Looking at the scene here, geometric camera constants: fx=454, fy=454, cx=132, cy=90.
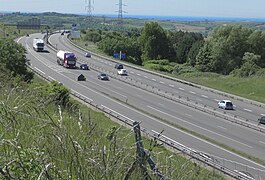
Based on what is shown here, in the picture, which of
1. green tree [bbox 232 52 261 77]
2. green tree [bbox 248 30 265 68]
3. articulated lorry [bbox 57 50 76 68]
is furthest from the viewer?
green tree [bbox 248 30 265 68]

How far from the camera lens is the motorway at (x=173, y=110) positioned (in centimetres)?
2288

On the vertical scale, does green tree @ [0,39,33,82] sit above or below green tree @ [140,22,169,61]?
above

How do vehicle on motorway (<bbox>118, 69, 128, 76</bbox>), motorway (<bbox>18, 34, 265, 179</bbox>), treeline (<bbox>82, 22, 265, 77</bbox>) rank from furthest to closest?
treeline (<bbox>82, 22, 265, 77</bbox>), vehicle on motorway (<bbox>118, 69, 128, 76</bbox>), motorway (<bbox>18, 34, 265, 179</bbox>)

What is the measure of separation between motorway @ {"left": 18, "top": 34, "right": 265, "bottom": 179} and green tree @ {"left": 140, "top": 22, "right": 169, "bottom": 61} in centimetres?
3000

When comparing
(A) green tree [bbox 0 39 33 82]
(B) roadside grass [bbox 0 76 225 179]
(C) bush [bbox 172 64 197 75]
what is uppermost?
(B) roadside grass [bbox 0 76 225 179]

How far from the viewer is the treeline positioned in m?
67.0

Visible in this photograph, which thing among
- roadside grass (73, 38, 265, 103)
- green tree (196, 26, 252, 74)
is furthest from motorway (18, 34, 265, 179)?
green tree (196, 26, 252, 74)

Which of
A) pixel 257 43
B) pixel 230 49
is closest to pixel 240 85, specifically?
pixel 230 49

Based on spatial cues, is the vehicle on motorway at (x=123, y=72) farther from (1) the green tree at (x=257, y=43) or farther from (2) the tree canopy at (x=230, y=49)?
(1) the green tree at (x=257, y=43)

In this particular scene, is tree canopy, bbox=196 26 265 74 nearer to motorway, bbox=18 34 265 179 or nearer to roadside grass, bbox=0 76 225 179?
motorway, bbox=18 34 265 179

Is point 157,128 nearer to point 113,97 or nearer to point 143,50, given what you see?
point 113,97

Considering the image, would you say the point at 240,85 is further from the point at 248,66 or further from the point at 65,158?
the point at 65,158

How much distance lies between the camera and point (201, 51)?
70000mm

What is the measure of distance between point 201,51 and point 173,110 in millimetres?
38052
